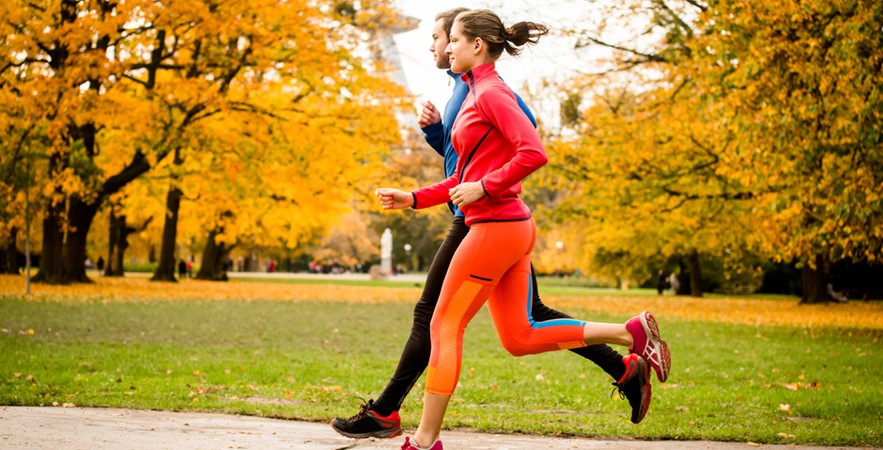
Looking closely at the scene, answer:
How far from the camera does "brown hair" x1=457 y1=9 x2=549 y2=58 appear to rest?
4395mm

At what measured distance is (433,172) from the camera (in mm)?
67750

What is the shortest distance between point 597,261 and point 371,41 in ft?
76.2

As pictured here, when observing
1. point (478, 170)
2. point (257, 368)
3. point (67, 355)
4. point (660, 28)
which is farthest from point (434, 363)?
point (660, 28)

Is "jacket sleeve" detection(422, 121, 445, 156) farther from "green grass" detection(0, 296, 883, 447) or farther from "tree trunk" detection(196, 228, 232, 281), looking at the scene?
"tree trunk" detection(196, 228, 232, 281)

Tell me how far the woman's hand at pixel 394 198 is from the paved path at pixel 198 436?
4.12 ft

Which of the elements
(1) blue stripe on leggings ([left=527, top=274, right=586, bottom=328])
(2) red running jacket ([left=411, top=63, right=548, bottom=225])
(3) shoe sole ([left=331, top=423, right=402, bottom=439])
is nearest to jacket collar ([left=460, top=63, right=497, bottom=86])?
(2) red running jacket ([left=411, top=63, right=548, bottom=225])

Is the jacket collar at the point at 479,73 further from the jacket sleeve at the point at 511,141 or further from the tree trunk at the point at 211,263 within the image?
the tree trunk at the point at 211,263

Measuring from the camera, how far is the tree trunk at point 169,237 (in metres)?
34.6

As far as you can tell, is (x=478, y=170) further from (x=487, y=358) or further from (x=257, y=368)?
(x=487, y=358)

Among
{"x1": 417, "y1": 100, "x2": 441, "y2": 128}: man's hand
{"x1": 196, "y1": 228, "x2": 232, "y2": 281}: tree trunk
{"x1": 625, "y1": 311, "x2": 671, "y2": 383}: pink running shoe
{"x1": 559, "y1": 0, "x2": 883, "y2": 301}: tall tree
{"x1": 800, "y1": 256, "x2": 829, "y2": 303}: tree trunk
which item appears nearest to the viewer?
{"x1": 625, "y1": 311, "x2": 671, "y2": 383}: pink running shoe

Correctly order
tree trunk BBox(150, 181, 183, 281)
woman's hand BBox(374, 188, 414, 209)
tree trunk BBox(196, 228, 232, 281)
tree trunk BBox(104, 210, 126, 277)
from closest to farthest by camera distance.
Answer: woman's hand BBox(374, 188, 414, 209) → tree trunk BBox(150, 181, 183, 281) → tree trunk BBox(104, 210, 126, 277) → tree trunk BBox(196, 228, 232, 281)

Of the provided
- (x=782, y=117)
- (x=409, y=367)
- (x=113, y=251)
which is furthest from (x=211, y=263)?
(x=409, y=367)

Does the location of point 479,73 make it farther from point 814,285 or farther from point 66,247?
point 814,285

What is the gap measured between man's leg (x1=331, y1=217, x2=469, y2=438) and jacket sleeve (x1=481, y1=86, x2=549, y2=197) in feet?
1.91
